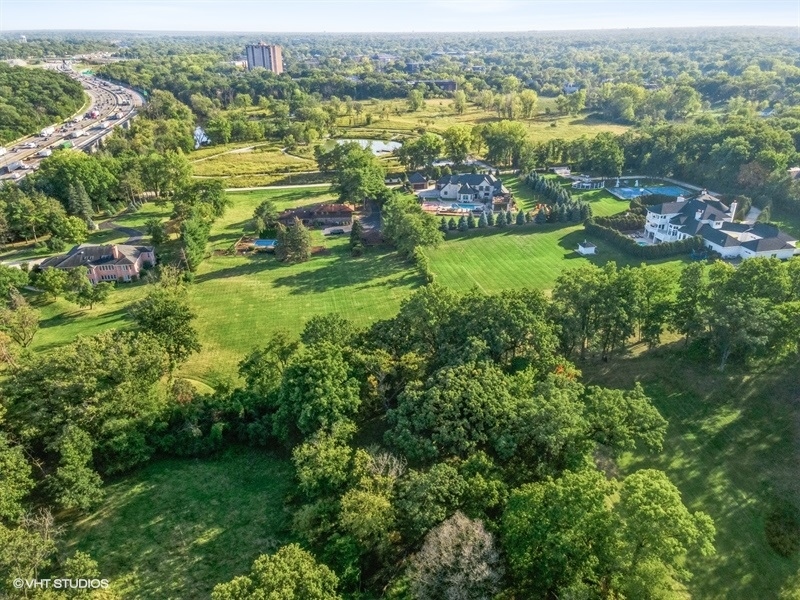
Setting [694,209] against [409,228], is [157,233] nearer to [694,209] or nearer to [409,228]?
[409,228]

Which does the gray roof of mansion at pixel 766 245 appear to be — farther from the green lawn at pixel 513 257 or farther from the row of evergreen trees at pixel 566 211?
the row of evergreen trees at pixel 566 211

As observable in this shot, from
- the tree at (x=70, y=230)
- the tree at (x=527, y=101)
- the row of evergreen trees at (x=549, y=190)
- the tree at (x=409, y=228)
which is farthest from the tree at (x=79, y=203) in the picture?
the tree at (x=527, y=101)

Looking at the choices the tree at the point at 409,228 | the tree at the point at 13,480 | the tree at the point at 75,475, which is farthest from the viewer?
the tree at the point at 409,228

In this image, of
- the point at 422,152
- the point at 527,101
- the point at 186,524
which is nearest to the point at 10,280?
the point at 186,524

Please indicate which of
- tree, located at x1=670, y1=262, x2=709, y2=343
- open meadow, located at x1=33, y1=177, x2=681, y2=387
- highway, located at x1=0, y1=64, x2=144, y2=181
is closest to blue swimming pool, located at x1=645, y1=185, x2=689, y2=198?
open meadow, located at x1=33, y1=177, x2=681, y2=387

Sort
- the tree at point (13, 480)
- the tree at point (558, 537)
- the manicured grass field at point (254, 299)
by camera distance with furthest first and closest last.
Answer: the manicured grass field at point (254, 299) < the tree at point (13, 480) < the tree at point (558, 537)
